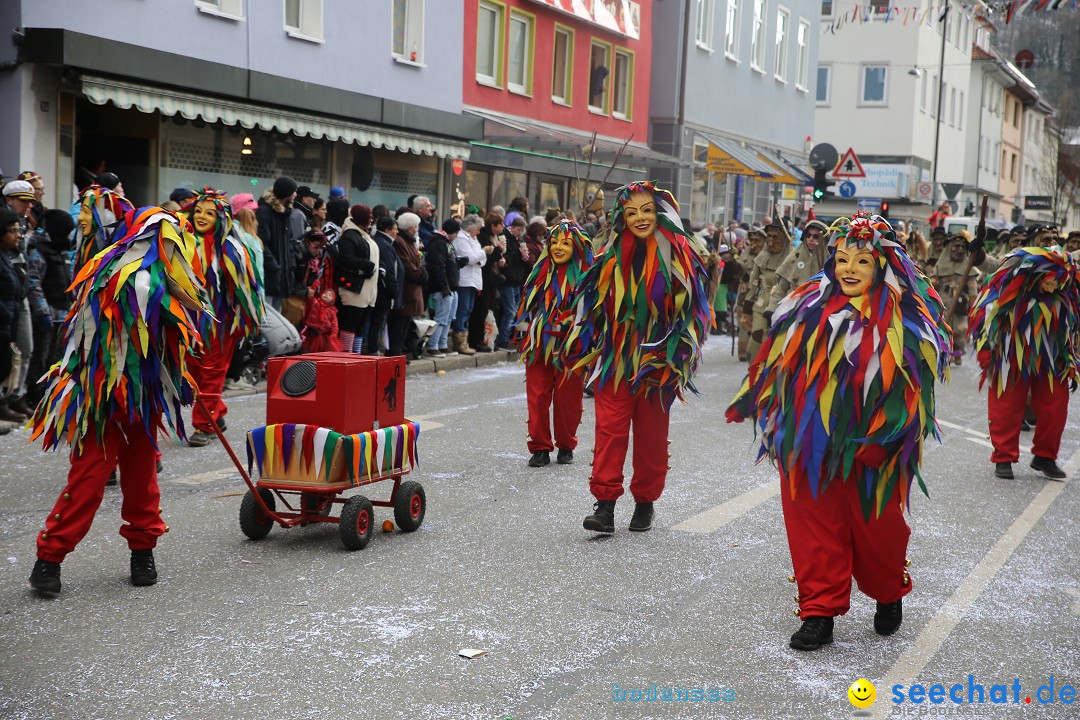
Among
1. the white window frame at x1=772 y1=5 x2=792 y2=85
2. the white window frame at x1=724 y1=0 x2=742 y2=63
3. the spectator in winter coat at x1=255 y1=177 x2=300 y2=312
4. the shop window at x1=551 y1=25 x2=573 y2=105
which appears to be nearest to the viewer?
the spectator in winter coat at x1=255 y1=177 x2=300 y2=312

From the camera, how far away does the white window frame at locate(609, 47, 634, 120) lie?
27891mm

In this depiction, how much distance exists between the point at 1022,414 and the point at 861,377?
187 inches

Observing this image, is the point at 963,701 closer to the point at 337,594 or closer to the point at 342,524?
the point at 337,594

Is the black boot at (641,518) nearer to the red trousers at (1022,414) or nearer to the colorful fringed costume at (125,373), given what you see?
the colorful fringed costume at (125,373)

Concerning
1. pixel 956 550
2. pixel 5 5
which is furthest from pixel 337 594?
pixel 5 5

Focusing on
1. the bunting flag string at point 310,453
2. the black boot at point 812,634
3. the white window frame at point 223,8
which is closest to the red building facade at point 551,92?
the white window frame at point 223,8

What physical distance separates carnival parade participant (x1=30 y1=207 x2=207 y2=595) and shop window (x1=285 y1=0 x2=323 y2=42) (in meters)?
13.1

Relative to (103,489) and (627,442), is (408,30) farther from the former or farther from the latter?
(103,489)

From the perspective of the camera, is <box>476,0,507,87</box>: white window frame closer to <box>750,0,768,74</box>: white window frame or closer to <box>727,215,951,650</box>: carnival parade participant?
<box>750,0,768,74</box>: white window frame

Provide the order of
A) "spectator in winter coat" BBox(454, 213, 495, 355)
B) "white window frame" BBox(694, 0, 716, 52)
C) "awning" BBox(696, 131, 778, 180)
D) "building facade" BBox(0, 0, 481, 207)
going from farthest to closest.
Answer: "white window frame" BBox(694, 0, 716, 52)
"awning" BBox(696, 131, 778, 180)
"spectator in winter coat" BBox(454, 213, 495, 355)
"building facade" BBox(0, 0, 481, 207)

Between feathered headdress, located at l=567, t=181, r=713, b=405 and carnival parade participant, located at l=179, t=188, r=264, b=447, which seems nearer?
feathered headdress, located at l=567, t=181, r=713, b=405

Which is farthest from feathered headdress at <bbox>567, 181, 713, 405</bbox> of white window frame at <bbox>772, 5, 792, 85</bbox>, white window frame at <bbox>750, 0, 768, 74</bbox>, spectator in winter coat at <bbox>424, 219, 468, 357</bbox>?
white window frame at <bbox>772, 5, 792, 85</bbox>

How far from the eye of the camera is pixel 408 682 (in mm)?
4652

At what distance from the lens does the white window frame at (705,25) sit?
30859 millimetres
